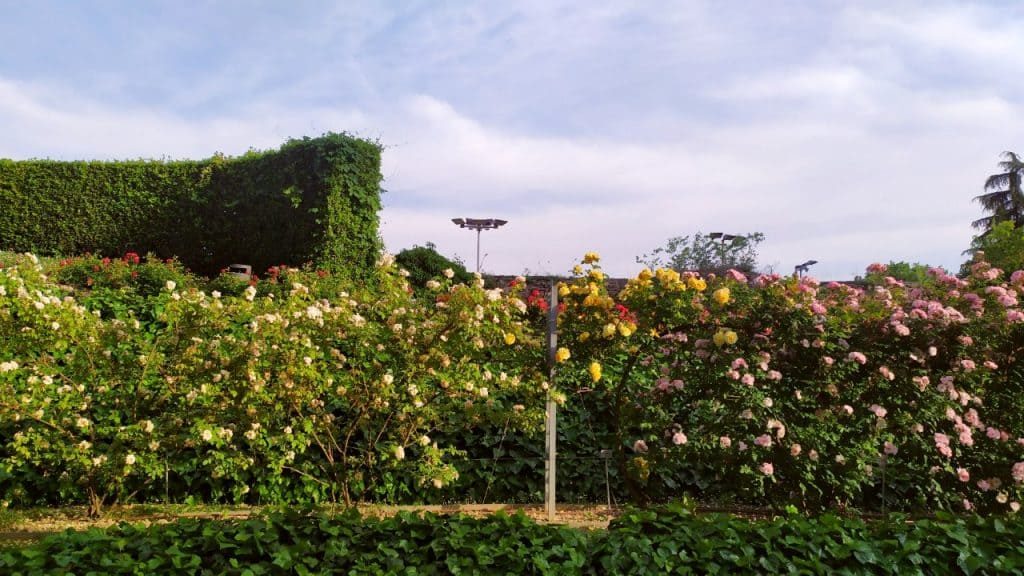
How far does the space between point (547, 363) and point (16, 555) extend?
3.12 metres

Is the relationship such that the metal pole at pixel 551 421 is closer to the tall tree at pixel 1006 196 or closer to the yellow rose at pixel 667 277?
the yellow rose at pixel 667 277

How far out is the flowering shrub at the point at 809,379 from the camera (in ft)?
15.9

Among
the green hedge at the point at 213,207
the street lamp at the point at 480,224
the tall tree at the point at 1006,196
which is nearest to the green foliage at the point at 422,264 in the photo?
the green hedge at the point at 213,207

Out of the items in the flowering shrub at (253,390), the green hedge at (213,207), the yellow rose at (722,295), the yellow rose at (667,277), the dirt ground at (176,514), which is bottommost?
the dirt ground at (176,514)

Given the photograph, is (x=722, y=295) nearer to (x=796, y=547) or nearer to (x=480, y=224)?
(x=796, y=547)

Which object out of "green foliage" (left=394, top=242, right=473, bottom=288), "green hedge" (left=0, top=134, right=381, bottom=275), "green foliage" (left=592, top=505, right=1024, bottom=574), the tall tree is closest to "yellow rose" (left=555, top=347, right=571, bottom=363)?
"green foliage" (left=592, top=505, right=1024, bottom=574)

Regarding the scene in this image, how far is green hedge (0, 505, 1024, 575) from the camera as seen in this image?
119 inches

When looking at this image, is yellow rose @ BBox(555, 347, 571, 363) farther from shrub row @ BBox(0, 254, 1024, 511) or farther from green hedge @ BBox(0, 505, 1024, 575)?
green hedge @ BBox(0, 505, 1024, 575)

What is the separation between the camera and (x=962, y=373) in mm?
4859

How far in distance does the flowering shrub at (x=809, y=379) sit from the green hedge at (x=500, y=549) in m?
1.42

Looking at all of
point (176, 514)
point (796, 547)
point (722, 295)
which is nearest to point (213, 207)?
point (176, 514)

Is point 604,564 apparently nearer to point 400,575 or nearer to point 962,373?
point 400,575

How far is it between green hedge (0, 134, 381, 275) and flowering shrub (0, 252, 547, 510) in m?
6.73

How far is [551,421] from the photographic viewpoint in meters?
5.25
